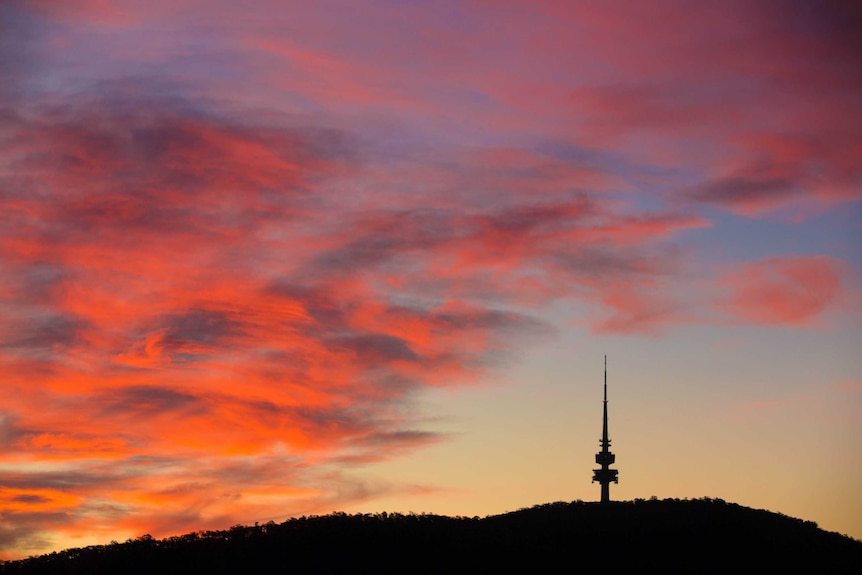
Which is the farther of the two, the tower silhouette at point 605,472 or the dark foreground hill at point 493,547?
the tower silhouette at point 605,472

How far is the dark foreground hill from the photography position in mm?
59969

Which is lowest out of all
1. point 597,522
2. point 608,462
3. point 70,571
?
point 70,571

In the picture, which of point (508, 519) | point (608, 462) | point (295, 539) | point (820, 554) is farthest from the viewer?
point (608, 462)

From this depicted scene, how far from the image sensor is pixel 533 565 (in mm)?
61250

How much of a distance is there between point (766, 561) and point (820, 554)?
14.1 ft

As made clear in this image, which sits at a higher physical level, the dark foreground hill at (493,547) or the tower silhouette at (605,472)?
the tower silhouette at (605,472)

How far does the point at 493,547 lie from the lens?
63.3 m

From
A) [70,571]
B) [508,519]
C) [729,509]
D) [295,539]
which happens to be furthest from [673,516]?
[70,571]

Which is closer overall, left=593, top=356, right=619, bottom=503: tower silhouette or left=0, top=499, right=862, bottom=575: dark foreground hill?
left=0, top=499, right=862, bottom=575: dark foreground hill

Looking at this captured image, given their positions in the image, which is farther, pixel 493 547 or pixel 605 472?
pixel 605 472

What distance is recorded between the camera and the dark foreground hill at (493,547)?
2361 inches

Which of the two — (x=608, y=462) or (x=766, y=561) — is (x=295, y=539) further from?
(x=608, y=462)

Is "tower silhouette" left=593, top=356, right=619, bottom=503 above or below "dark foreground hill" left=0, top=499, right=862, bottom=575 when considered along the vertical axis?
Result: above

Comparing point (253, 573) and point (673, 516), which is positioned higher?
point (673, 516)
